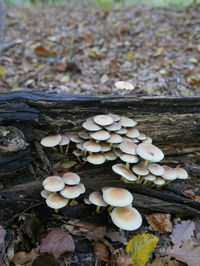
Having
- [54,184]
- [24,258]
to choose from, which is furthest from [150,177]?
[24,258]

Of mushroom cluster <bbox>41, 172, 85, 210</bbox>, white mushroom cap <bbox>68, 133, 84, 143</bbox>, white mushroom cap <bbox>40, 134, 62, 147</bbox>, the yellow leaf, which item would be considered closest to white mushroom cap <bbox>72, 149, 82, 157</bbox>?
white mushroom cap <bbox>68, 133, 84, 143</bbox>

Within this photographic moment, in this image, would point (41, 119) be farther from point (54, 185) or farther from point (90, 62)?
point (90, 62)

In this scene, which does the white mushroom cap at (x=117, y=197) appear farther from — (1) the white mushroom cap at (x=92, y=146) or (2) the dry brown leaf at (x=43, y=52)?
(2) the dry brown leaf at (x=43, y=52)

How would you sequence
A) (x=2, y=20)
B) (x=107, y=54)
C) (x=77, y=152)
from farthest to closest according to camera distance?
(x=107, y=54) < (x=2, y=20) < (x=77, y=152)

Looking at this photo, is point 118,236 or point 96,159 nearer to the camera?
point 118,236

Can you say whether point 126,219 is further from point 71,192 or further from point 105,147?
point 105,147

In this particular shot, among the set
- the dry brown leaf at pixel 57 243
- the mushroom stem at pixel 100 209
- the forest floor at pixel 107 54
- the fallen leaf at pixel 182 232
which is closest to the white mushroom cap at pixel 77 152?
the mushroom stem at pixel 100 209
